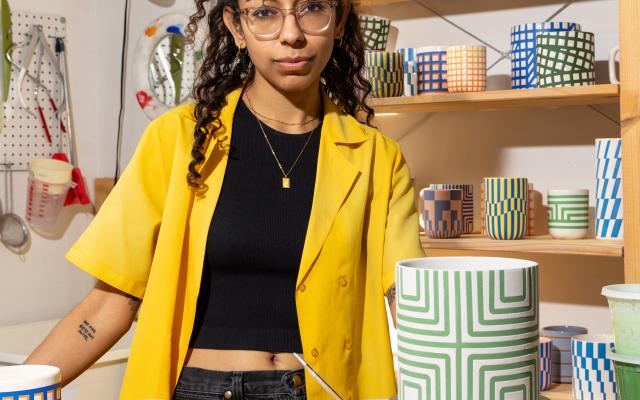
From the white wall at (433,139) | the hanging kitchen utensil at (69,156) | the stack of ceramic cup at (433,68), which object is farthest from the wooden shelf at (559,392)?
the hanging kitchen utensil at (69,156)

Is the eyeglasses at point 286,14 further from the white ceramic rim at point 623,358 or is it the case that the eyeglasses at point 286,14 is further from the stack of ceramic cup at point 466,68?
the stack of ceramic cup at point 466,68

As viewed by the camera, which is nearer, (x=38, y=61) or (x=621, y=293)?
(x=621, y=293)

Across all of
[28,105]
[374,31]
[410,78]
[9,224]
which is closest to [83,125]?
[28,105]

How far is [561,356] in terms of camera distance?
208 cm

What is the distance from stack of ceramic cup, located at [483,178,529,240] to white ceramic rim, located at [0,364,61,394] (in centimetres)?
153

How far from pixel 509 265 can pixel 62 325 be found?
2.10 ft

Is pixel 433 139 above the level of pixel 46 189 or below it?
above

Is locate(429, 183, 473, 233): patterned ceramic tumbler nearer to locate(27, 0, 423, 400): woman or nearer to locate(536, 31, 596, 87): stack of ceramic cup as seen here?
locate(536, 31, 596, 87): stack of ceramic cup

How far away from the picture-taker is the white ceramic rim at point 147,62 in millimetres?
2928

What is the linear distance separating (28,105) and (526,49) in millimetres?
1623

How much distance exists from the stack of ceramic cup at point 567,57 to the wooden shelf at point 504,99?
35mm

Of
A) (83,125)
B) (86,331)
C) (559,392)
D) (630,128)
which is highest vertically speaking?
(83,125)

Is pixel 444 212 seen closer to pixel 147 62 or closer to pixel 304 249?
pixel 304 249

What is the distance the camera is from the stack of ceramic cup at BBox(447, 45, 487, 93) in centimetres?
216
